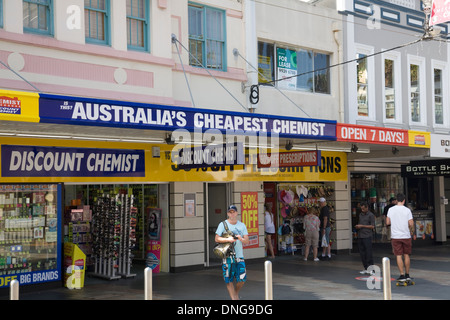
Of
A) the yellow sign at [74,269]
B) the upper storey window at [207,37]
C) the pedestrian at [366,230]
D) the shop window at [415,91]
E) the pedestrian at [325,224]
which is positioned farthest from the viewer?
the shop window at [415,91]

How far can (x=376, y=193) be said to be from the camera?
71.4 ft

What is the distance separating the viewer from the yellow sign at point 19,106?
946 centimetres

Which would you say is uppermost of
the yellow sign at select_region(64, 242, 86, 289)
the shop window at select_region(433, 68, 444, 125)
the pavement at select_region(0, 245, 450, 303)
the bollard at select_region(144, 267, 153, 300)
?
the shop window at select_region(433, 68, 444, 125)

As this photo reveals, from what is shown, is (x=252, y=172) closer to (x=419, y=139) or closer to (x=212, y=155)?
(x=212, y=155)

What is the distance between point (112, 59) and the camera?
535 inches

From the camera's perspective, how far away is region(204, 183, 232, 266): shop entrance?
16.9 metres

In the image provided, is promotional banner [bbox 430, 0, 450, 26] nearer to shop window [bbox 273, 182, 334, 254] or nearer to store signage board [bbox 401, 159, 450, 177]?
store signage board [bbox 401, 159, 450, 177]

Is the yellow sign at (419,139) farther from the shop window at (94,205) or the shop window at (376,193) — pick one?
the shop window at (94,205)

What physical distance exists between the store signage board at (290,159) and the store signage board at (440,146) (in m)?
5.07

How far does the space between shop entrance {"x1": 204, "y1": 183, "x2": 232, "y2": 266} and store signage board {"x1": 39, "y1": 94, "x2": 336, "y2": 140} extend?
3.55 meters

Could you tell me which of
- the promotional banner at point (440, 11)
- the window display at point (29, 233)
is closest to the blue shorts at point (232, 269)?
the window display at point (29, 233)

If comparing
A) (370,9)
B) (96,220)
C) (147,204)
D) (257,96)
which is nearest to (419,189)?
(370,9)

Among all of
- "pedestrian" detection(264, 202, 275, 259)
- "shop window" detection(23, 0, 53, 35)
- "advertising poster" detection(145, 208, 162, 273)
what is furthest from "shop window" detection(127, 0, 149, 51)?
"pedestrian" detection(264, 202, 275, 259)
